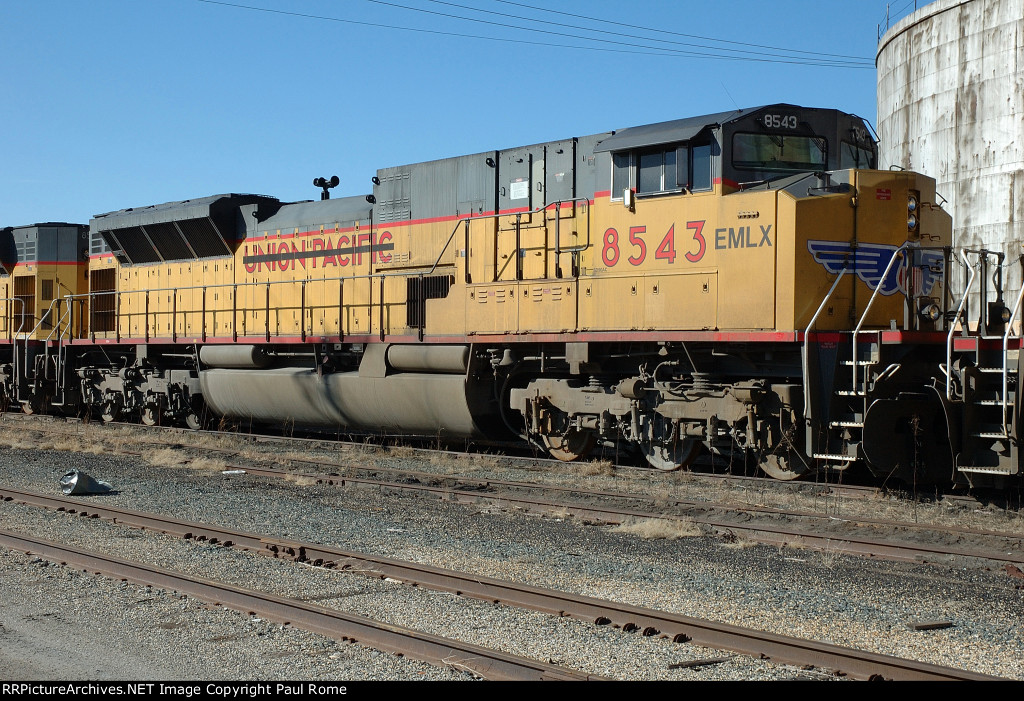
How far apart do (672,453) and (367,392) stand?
191 inches

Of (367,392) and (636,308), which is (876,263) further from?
(367,392)

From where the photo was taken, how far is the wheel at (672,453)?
10.8m

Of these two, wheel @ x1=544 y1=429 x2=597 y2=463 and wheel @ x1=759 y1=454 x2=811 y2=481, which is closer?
wheel @ x1=759 y1=454 x2=811 y2=481

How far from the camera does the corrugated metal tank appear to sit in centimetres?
2284

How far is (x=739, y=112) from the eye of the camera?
9.94m

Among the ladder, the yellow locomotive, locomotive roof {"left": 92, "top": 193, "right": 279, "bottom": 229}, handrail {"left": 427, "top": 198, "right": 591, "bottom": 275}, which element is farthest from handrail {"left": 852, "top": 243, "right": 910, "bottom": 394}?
locomotive roof {"left": 92, "top": 193, "right": 279, "bottom": 229}

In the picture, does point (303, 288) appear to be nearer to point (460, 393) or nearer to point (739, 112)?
point (460, 393)

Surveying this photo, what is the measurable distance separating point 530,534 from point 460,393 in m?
4.91

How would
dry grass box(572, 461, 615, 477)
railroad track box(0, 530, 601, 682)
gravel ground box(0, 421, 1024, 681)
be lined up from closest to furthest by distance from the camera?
railroad track box(0, 530, 601, 682) → gravel ground box(0, 421, 1024, 681) → dry grass box(572, 461, 615, 477)

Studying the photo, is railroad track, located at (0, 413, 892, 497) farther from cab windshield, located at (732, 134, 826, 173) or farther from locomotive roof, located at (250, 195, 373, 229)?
locomotive roof, located at (250, 195, 373, 229)

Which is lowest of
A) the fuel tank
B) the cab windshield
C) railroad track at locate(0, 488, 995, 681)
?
railroad track at locate(0, 488, 995, 681)

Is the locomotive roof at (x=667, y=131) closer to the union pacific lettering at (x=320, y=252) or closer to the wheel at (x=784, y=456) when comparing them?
the wheel at (x=784, y=456)

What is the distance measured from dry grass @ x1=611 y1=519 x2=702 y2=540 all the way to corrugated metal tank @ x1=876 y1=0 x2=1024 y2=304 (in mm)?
16610

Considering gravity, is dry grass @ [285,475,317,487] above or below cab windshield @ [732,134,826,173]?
below
